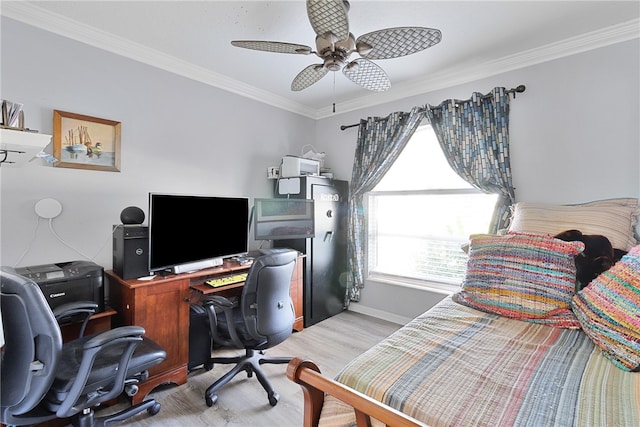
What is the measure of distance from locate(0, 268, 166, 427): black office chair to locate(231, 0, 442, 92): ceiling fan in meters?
1.58

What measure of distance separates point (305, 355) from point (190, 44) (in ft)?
9.03

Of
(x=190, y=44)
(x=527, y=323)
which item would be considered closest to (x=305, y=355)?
(x=527, y=323)

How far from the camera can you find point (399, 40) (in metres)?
1.56

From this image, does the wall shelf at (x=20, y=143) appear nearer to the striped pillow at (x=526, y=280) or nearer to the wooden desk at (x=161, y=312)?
the wooden desk at (x=161, y=312)

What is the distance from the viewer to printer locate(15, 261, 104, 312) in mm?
1733

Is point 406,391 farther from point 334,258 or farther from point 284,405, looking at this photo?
point 334,258

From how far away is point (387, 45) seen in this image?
5.34 ft

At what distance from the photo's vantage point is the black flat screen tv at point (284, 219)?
288 centimetres

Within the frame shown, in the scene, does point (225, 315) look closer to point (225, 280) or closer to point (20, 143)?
point (225, 280)

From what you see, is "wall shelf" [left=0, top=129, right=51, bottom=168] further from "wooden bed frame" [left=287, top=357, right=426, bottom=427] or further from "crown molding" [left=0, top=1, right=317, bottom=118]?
"wooden bed frame" [left=287, top=357, right=426, bottom=427]

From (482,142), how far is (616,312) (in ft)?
5.85

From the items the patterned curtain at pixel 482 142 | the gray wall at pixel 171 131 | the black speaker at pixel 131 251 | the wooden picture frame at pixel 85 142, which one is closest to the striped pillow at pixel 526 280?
the patterned curtain at pixel 482 142

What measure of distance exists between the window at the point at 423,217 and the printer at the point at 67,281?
2618 mm

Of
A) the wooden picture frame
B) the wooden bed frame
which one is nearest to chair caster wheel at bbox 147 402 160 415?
the wooden bed frame
